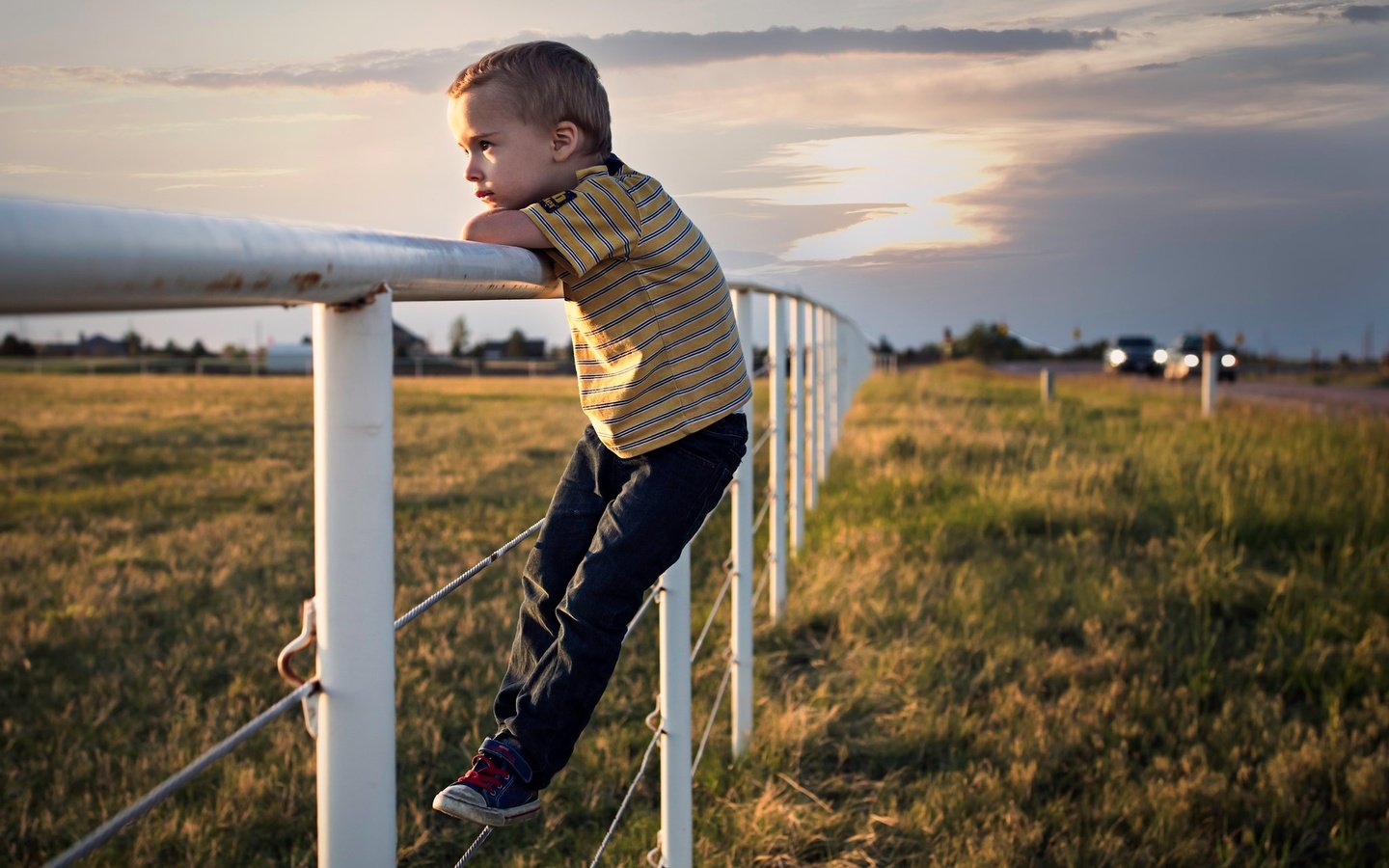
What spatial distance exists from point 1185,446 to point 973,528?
3673 mm

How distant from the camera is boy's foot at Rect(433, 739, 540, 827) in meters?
1.37

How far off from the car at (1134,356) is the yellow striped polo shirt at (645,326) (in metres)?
32.5

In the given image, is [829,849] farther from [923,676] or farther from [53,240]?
[53,240]

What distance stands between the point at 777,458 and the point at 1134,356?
1229 inches

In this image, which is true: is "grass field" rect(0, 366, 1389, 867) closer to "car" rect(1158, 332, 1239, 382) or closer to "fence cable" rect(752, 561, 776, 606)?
"fence cable" rect(752, 561, 776, 606)

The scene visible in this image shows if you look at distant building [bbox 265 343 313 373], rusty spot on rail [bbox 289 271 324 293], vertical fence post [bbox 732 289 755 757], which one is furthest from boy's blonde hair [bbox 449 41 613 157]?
distant building [bbox 265 343 313 373]

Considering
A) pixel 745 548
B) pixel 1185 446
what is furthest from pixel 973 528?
pixel 1185 446

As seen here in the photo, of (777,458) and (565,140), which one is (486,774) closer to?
(565,140)

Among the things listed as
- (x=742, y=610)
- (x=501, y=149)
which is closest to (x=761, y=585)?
(x=742, y=610)

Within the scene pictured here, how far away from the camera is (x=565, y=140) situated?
162 cm

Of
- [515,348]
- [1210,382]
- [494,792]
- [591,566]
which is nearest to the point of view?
[494,792]

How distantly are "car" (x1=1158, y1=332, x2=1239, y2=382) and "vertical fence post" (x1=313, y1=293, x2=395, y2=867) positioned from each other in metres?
27.6

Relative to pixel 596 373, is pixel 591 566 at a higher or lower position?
lower

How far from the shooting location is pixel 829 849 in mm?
2744
